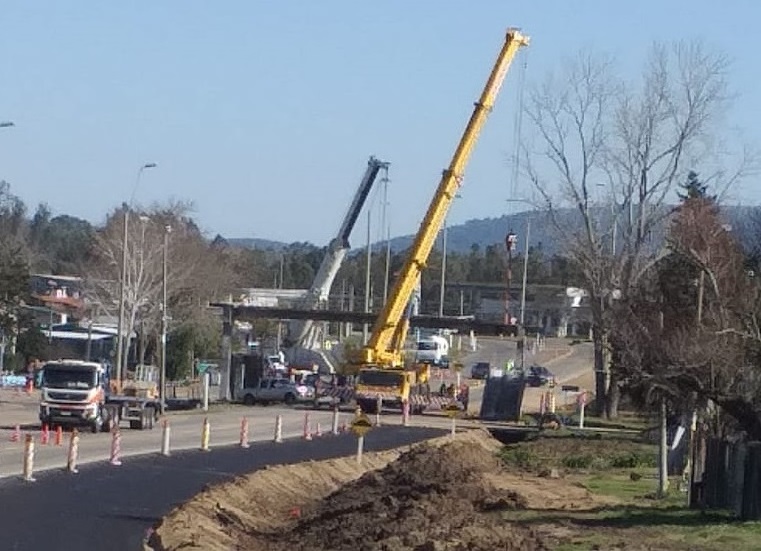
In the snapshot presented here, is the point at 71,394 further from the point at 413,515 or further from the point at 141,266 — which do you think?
the point at 141,266

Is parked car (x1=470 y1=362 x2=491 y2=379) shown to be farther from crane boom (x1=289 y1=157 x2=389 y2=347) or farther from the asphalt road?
the asphalt road

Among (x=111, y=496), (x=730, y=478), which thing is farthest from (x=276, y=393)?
(x=730, y=478)

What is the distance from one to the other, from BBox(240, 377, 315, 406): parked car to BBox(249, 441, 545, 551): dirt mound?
4377 centimetres

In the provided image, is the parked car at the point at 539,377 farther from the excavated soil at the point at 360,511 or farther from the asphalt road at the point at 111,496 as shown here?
the excavated soil at the point at 360,511

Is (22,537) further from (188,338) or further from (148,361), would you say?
(148,361)

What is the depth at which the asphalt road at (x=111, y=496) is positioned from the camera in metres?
25.1

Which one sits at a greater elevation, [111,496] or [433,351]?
[433,351]

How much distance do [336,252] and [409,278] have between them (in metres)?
27.0

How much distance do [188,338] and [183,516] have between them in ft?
255

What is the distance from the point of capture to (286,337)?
126 meters

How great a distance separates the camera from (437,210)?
73.7 meters

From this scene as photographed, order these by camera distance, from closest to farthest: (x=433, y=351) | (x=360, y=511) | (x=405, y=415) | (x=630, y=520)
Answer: (x=630, y=520) → (x=360, y=511) → (x=405, y=415) → (x=433, y=351)

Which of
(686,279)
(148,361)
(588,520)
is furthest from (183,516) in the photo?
(148,361)

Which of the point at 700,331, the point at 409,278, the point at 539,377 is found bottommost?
the point at 539,377
